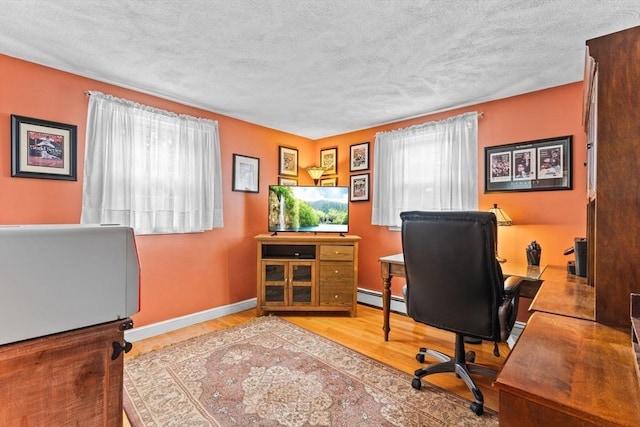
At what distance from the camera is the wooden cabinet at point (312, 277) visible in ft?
11.1

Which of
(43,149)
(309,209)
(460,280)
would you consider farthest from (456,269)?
(43,149)

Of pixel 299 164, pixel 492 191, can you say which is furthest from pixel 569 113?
pixel 299 164

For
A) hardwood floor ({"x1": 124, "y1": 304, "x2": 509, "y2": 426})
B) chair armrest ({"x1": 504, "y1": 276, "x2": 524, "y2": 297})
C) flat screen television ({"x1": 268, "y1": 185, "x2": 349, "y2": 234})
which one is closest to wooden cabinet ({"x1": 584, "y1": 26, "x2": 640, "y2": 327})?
chair armrest ({"x1": 504, "y1": 276, "x2": 524, "y2": 297})

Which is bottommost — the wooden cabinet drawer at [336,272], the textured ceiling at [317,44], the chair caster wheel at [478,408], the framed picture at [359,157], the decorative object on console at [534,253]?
the chair caster wheel at [478,408]

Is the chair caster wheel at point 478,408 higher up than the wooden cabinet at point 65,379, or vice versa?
the wooden cabinet at point 65,379

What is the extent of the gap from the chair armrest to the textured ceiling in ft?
5.16

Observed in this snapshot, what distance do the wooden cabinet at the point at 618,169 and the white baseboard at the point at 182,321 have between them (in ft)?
10.1

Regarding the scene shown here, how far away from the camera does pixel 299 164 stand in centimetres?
431

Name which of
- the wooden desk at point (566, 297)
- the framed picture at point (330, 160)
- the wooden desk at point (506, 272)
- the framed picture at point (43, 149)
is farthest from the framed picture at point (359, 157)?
the framed picture at point (43, 149)

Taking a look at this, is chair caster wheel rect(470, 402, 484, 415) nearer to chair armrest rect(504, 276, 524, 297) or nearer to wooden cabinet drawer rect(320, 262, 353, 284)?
chair armrest rect(504, 276, 524, 297)

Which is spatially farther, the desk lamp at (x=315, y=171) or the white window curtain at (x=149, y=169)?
the desk lamp at (x=315, y=171)

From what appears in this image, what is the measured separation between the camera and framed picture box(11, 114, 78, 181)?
7.03 feet

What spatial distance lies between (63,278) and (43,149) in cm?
229

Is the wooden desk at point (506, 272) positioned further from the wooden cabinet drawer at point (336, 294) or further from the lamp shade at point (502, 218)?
the wooden cabinet drawer at point (336, 294)
